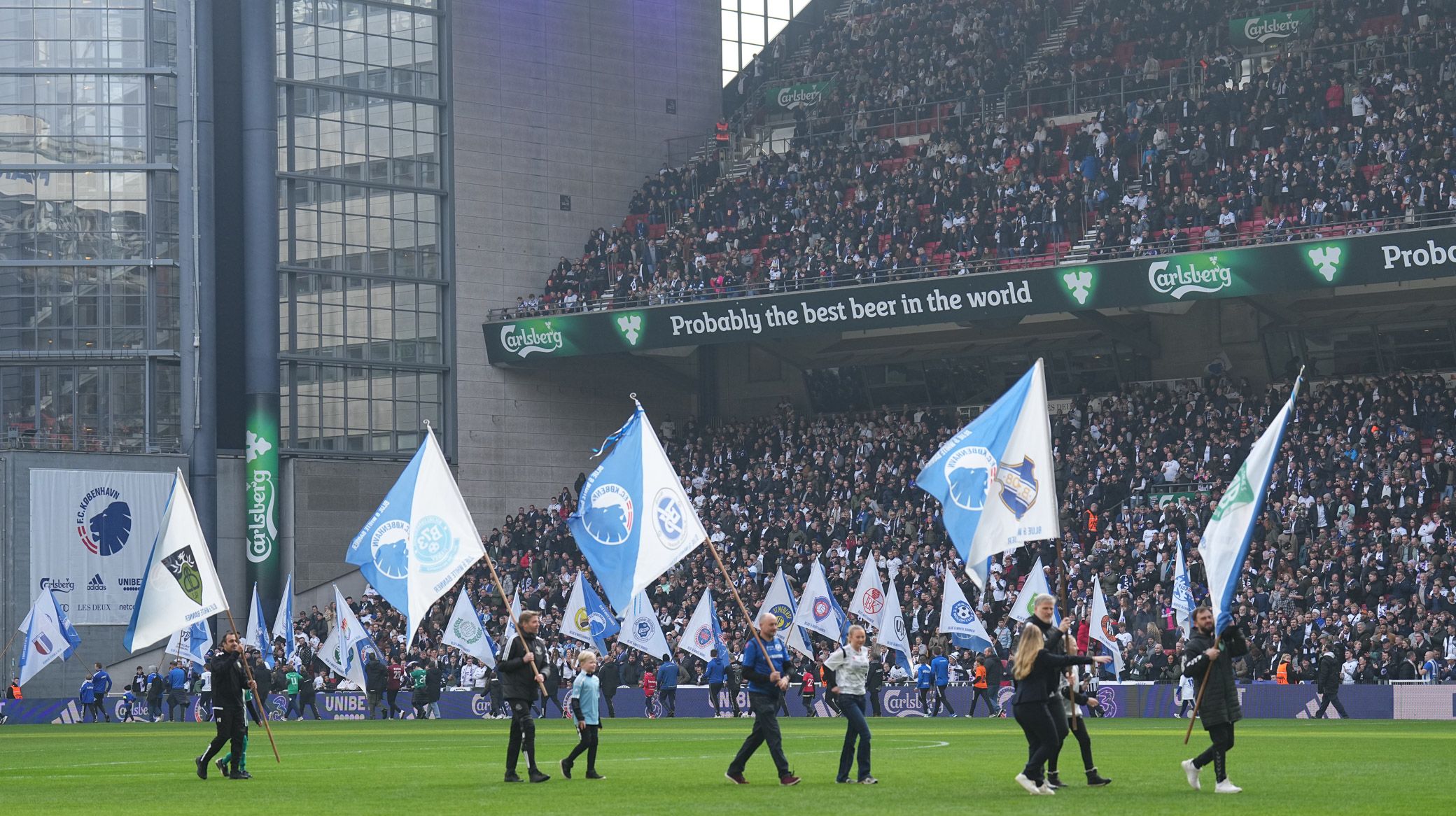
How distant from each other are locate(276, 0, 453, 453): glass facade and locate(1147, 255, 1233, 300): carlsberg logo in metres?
22.6

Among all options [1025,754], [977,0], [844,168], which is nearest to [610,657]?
[844,168]

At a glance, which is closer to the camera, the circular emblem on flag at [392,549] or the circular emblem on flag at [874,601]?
the circular emblem on flag at [392,549]

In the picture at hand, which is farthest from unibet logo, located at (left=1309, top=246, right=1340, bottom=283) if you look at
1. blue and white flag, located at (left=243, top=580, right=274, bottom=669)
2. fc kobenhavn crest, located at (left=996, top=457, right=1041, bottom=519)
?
fc kobenhavn crest, located at (left=996, top=457, right=1041, bottom=519)

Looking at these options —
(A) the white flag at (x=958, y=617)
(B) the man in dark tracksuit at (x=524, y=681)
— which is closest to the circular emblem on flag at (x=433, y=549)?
(B) the man in dark tracksuit at (x=524, y=681)

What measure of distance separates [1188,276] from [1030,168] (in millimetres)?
7186

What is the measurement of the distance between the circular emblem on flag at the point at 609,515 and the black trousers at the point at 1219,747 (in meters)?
7.96

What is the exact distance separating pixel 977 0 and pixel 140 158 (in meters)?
25.7

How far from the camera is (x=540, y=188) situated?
217 ft

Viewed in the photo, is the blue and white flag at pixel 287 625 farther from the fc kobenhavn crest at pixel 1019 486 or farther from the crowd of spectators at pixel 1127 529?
the fc kobenhavn crest at pixel 1019 486

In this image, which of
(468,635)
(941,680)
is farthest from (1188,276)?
(468,635)

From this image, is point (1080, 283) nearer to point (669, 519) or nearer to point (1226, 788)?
point (669, 519)

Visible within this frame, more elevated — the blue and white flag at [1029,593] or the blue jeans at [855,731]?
the blue and white flag at [1029,593]

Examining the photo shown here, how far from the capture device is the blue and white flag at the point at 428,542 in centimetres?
2577

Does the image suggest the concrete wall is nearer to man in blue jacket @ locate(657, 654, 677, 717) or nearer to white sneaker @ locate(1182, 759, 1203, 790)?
man in blue jacket @ locate(657, 654, 677, 717)
